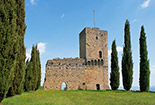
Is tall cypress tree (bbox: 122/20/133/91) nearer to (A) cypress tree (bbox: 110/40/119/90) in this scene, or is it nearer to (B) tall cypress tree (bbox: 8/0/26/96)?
(A) cypress tree (bbox: 110/40/119/90)

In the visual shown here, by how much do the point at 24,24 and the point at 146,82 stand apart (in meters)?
18.5

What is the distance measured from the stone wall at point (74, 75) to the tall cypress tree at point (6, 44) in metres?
18.1

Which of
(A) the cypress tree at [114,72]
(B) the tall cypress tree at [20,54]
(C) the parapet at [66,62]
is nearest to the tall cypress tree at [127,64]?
(A) the cypress tree at [114,72]

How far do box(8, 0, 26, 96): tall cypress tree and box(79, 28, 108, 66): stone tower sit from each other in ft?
54.0

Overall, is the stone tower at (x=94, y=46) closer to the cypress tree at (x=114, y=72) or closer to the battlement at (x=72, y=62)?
the battlement at (x=72, y=62)

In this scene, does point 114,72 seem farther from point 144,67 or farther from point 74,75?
point 74,75

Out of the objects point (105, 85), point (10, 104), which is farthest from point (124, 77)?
point (10, 104)

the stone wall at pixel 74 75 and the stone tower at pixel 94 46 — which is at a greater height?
the stone tower at pixel 94 46

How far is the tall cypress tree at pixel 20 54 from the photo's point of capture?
12525 mm

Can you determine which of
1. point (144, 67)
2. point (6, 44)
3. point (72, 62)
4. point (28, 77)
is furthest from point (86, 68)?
point (6, 44)

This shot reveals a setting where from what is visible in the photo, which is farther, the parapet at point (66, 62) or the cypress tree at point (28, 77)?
the parapet at point (66, 62)

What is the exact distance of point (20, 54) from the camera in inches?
520

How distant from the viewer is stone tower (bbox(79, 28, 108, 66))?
2872cm

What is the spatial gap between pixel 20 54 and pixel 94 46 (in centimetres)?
1828
